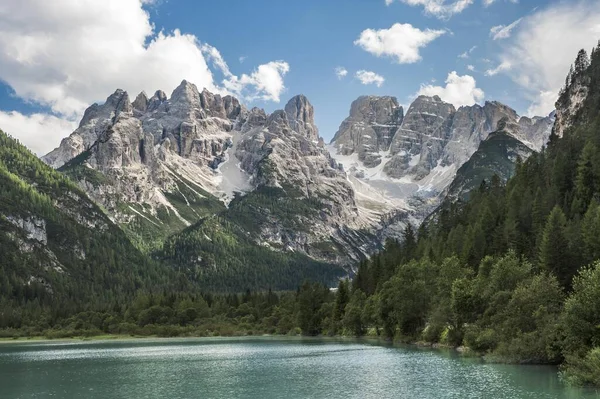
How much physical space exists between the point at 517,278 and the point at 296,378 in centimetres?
3991

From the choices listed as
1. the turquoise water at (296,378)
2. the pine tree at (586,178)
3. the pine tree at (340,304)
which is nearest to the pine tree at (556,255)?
the turquoise water at (296,378)

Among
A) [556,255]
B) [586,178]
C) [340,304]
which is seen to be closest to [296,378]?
[556,255]

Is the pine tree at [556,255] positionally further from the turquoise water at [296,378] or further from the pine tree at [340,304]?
the pine tree at [340,304]

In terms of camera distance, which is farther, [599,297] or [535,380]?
[535,380]

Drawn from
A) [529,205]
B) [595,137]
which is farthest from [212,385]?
[595,137]

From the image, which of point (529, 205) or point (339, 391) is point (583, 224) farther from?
point (339, 391)

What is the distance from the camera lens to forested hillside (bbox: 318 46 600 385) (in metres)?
68.9

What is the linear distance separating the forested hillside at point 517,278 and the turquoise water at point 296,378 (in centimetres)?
489

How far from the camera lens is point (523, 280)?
90.1 m

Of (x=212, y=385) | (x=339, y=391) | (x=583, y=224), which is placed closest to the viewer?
(x=339, y=391)

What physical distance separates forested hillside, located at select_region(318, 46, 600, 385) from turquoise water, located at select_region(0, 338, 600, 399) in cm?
489

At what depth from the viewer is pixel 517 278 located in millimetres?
94375

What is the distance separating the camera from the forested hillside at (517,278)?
2712 inches

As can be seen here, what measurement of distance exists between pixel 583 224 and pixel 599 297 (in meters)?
41.3
